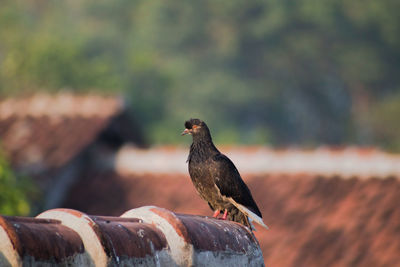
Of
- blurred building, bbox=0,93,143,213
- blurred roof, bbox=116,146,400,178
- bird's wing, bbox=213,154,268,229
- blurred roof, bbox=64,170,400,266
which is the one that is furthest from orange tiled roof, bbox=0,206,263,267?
blurred building, bbox=0,93,143,213

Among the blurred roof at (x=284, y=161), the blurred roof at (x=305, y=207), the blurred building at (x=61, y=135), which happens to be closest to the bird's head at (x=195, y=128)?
the blurred roof at (x=305, y=207)

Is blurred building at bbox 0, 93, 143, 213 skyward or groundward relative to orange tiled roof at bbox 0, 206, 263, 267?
skyward

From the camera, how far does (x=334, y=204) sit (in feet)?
44.3

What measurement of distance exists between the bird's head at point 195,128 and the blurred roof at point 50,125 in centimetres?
958

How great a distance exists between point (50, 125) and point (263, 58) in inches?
1770

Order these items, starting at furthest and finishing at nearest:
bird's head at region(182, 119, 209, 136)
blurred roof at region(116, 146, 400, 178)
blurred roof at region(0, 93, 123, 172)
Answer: blurred roof at region(0, 93, 123, 172), blurred roof at region(116, 146, 400, 178), bird's head at region(182, 119, 209, 136)

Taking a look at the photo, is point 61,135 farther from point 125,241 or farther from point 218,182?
point 125,241

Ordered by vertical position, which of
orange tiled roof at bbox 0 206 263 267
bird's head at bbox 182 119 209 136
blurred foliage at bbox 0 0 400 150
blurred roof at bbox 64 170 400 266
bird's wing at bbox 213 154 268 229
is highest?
blurred foliage at bbox 0 0 400 150

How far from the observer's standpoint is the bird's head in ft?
21.9

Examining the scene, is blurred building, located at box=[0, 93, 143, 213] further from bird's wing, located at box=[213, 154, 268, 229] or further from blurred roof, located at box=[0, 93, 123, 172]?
bird's wing, located at box=[213, 154, 268, 229]

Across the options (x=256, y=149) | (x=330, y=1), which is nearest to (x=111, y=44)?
(x=330, y=1)

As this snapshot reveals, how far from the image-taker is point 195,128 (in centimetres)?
667

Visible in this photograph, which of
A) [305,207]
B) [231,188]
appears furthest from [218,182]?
[305,207]

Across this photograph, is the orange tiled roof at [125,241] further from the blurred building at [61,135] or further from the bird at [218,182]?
the blurred building at [61,135]
